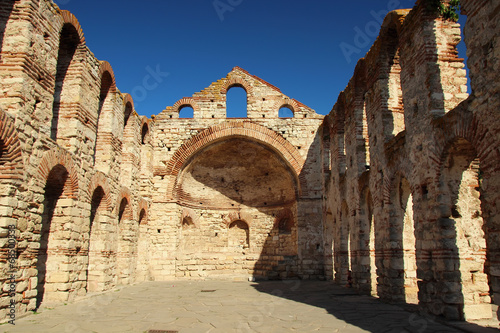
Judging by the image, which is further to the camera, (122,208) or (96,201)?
(122,208)

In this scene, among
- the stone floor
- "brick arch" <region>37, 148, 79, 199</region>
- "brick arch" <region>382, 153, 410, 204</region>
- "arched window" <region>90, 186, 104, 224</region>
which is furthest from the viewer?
"arched window" <region>90, 186, 104, 224</region>

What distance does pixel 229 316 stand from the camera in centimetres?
685

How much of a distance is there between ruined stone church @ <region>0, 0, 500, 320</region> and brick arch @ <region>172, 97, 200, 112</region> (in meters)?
0.09

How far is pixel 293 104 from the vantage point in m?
17.5

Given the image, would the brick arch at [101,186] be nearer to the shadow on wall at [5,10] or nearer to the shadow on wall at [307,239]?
the shadow on wall at [5,10]

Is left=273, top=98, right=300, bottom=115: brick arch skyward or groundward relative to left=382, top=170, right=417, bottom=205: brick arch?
skyward

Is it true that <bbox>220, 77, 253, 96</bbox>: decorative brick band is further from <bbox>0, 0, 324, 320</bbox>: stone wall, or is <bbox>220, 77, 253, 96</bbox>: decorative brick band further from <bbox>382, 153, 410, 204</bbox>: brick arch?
<bbox>382, 153, 410, 204</bbox>: brick arch

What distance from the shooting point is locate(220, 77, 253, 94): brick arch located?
689 inches

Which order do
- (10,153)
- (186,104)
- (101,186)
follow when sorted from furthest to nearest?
(186,104) → (101,186) → (10,153)

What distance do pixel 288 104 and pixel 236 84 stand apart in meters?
2.54

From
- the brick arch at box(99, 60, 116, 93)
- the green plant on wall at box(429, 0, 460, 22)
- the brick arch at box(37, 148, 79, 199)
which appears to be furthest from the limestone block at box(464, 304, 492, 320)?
the brick arch at box(99, 60, 116, 93)

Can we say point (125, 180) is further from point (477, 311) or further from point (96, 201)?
point (477, 311)

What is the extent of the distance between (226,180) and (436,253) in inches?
516

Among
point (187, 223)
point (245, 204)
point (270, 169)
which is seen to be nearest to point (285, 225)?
point (245, 204)
